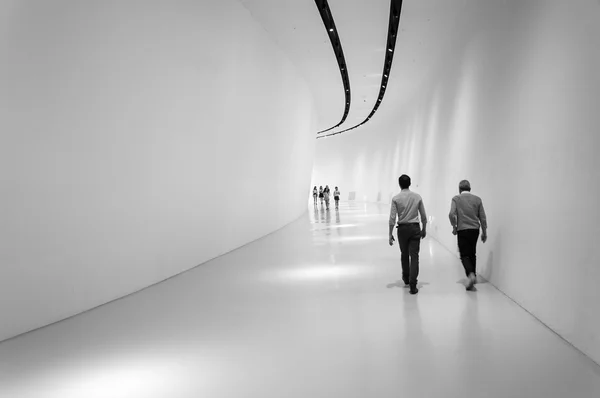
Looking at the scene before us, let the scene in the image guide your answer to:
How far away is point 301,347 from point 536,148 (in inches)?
144

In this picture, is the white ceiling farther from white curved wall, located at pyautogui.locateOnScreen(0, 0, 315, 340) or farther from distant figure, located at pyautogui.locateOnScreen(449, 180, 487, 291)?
distant figure, located at pyautogui.locateOnScreen(449, 180, 487, 291)

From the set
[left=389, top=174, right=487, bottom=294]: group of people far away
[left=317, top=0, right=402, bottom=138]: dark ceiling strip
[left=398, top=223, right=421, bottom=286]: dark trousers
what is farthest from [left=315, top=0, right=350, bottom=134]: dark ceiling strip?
[left=398, top=223, right=421, bottom=286]: dark trousers

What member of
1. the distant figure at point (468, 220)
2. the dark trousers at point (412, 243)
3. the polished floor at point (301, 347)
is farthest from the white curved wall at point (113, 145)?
the distant figure at point (468, 220)

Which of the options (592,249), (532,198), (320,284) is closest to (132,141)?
(320,284)

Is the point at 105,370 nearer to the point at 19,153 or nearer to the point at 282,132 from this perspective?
the point at 19,153

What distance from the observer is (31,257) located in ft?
17.6

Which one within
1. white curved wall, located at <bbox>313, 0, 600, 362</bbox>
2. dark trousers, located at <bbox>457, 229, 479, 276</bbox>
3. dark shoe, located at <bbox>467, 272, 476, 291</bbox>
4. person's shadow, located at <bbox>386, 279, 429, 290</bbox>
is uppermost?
white curved wall, located at <bbox>313, 0, 600, 362</bbox>

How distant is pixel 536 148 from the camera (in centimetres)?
571

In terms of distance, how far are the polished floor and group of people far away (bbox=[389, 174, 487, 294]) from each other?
0.35 metres

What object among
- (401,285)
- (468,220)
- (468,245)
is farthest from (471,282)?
(401,285)

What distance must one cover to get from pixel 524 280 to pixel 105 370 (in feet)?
15.9

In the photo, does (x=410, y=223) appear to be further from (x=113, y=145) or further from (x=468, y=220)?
(x=113, y=145)

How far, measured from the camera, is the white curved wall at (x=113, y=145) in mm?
5105

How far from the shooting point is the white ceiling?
12.1 m
